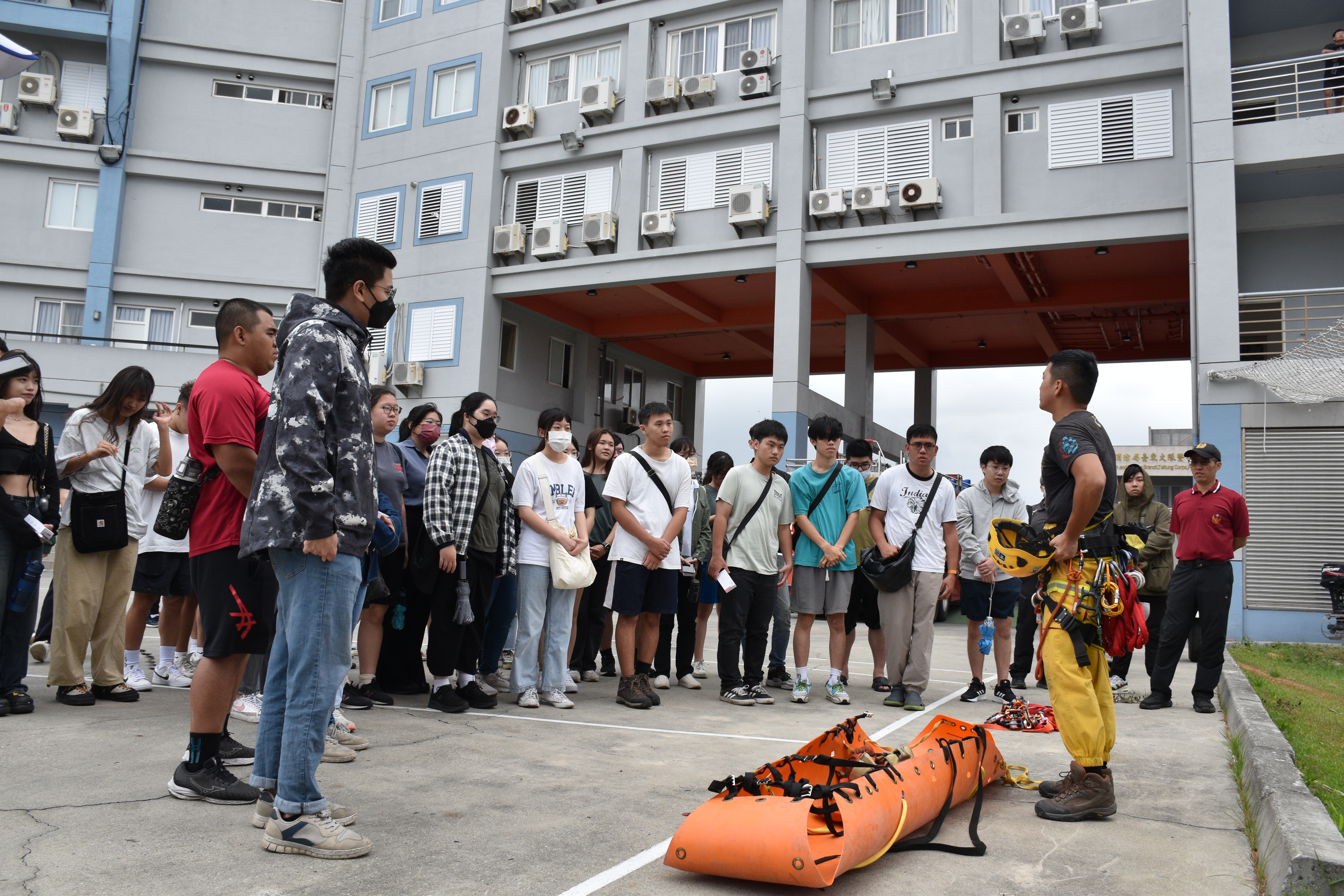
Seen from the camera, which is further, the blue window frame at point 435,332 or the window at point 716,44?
the blue window frame at point 435,332

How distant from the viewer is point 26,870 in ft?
9.35

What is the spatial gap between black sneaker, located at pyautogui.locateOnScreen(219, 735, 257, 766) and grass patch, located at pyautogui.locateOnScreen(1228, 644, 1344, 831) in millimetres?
4544

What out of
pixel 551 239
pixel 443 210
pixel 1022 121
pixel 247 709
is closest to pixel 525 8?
pixel 443 210

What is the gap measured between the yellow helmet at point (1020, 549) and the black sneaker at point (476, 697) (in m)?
3.41

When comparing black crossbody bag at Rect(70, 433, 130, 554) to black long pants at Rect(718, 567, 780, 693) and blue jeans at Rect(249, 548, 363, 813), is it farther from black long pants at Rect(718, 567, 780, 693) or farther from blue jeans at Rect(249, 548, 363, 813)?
black long pants at Rect(718, 567, 780, 693)

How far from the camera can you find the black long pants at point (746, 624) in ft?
22.9

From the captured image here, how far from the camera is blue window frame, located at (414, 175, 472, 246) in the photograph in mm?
22406

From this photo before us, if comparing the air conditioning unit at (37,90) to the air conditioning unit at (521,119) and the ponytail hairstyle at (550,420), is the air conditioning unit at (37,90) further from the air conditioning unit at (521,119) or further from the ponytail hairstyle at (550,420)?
the ponytail hairstyle at (550,420)

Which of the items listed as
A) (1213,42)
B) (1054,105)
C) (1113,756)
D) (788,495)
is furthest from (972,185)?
(1113,756)

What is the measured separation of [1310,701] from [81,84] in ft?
98.6

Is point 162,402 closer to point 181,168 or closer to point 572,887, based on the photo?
point 572,887

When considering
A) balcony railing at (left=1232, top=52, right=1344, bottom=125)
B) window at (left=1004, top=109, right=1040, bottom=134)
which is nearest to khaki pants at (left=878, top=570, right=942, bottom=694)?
balcony railing at (left=1232, top=52, right=1344, bottom=125)

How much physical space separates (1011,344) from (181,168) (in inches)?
915

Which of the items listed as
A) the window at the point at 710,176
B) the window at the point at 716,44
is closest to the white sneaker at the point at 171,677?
the window at the point at 710,176
